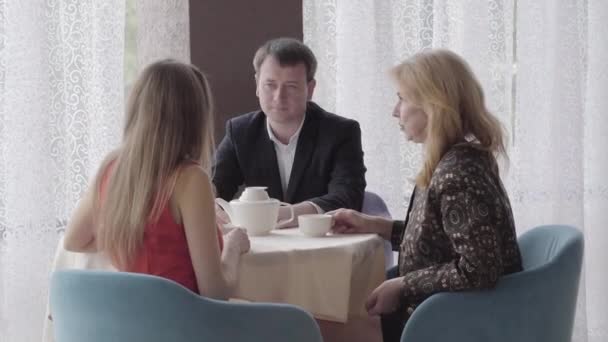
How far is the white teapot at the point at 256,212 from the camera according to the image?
2.04 m

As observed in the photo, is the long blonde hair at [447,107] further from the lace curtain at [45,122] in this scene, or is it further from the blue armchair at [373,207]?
the lace curtain at [45,122]

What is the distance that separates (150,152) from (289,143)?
1076mm

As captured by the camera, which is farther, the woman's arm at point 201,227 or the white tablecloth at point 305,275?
the white tablecloth at point 305,275

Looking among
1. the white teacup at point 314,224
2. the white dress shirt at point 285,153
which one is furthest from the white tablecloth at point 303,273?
the white dress shirt at point 285,153

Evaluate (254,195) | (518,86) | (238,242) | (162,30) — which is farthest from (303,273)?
(518,86)

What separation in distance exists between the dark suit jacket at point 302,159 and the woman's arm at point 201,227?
3.13 feet

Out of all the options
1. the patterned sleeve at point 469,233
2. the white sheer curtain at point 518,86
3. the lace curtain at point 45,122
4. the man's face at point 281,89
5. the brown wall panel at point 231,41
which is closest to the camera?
the patterned sleeve at point 469,233

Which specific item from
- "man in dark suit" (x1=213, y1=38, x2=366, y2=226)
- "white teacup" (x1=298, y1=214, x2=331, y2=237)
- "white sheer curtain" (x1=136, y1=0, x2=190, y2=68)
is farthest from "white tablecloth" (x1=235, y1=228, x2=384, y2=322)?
"white sheer curtain" (x1=136, y1=0, x2=190, y2=68)

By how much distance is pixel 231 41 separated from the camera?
296cm

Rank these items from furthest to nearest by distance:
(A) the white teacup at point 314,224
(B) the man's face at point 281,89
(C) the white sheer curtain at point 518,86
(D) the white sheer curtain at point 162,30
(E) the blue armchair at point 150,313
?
(C) the white sheer curtain at point 518,86
(D) the white sheer curtain at point 162,30
(B) the man's face at point 281,89
(A) the white teacup at point 314,224
(E) the blue armchair at point 150,313

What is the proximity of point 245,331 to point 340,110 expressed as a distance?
6.10 feet

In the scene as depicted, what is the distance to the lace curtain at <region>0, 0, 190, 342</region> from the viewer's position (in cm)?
274

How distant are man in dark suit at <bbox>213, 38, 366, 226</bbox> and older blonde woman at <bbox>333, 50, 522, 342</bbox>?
2.16 feet

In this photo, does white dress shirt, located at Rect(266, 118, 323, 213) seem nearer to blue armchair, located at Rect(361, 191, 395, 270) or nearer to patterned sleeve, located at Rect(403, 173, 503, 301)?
blue armchair, located at Rect(361, 191, 395, 270)
